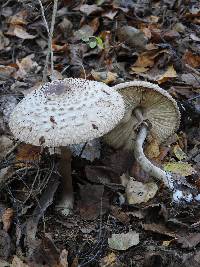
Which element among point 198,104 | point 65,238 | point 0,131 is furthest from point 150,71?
point 65,238

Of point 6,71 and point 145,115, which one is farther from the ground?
point 145,115

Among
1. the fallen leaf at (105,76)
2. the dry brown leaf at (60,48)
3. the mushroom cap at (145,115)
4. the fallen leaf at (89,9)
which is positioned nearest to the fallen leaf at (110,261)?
the mushroom cap at (145,115)

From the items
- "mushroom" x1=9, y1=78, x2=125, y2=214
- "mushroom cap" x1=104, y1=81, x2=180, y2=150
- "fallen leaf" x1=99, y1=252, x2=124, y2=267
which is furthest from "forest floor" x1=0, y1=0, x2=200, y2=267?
"mushroom" x1=9, y1=78, x2=125, y2=214

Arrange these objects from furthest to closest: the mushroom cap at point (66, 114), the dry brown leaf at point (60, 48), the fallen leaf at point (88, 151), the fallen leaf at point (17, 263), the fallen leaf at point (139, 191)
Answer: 1. the dry brown leaf at point (60, 48)
2. the fallen leaf at point (88, 151)
3. the fallen leaf at point (139, 191)
4. the fallen leaf at point (17, 263)
5. the mushroom cap at point (66, 114)

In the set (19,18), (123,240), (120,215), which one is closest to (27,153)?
(120,215)

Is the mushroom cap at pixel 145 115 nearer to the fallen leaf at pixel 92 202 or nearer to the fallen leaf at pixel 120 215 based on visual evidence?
the fallen leaf at pixel 92 202

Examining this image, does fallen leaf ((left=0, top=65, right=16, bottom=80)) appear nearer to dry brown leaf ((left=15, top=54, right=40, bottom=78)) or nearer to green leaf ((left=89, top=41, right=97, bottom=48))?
dry brown leaf ((left=15, top=54, right=40, bottom=78))

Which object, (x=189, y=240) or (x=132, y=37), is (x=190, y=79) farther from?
(x=189, y=240)
